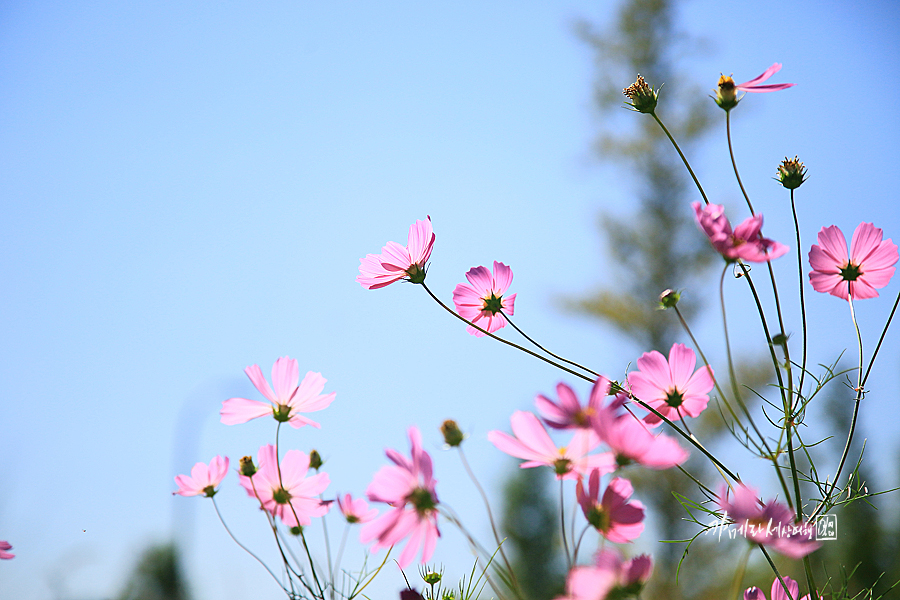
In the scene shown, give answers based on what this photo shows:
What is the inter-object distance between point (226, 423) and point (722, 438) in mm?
4392

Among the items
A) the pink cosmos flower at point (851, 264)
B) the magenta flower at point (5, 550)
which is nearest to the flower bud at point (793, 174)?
the pink cosmos flower at point (851, 264)

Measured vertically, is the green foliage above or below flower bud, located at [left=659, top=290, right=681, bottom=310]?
below

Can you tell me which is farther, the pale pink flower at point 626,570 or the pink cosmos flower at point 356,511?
the pink cosmos flower at point 356,511

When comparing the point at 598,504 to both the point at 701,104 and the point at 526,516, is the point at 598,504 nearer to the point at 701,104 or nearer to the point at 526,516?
the point at 701,104

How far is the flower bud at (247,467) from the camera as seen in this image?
426 mm

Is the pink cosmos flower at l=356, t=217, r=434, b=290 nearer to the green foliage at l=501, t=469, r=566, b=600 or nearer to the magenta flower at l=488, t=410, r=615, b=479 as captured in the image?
the magenta flower at l=488, t=410, r=615, b=479

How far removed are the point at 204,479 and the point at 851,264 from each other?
545 mm

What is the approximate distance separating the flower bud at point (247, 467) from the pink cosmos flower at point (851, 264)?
1.50ft

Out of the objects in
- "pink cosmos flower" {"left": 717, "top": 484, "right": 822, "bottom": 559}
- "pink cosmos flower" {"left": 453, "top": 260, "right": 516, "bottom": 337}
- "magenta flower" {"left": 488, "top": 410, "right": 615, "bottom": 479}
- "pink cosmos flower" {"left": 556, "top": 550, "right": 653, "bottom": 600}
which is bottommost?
"pink cosmos flower" {"left": 556, "top": 550, "right": 653, "bottom": 600}

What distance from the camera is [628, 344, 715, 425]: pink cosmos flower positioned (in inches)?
16.0

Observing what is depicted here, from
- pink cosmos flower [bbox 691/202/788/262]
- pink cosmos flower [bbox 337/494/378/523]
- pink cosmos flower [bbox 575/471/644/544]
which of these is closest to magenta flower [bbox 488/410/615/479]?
pink cosmos flower [bbox 575/471/644/544]

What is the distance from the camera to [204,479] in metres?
0.46

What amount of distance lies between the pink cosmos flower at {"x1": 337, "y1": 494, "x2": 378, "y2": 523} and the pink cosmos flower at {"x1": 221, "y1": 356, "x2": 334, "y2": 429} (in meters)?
0.12

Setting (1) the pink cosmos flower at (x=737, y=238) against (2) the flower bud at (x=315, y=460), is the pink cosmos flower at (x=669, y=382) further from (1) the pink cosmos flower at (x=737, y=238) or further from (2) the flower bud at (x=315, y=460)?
(2) the flower bud at (x=315, y=460)
